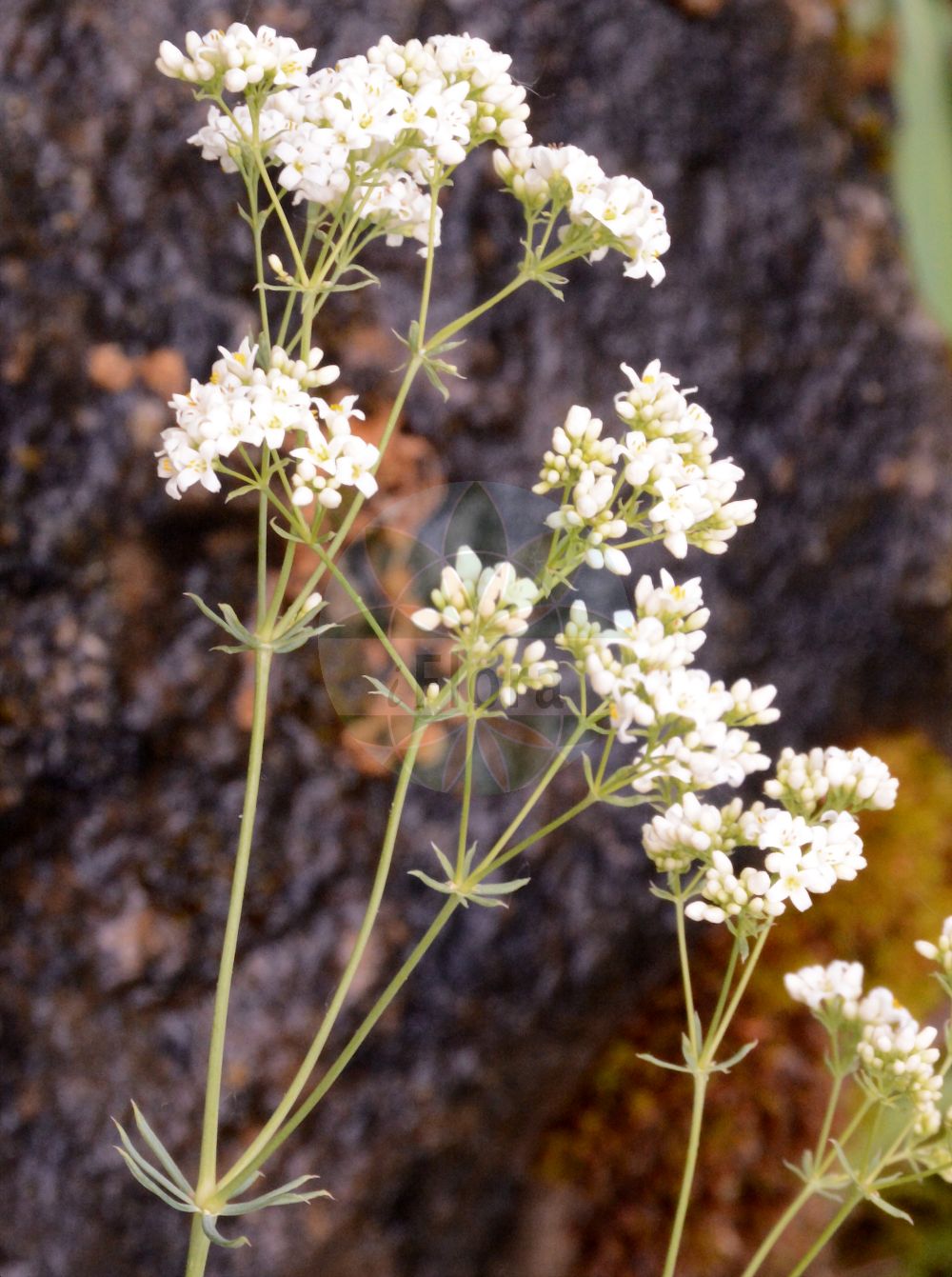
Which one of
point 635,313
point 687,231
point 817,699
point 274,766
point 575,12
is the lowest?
point 274,766

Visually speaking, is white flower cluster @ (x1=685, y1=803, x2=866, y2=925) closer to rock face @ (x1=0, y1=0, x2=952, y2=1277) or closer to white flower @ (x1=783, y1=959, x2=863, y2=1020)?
white flower @ (x1=783, y1=959, x2=863, y2=1020)

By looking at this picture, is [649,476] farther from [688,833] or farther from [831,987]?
[831,987]

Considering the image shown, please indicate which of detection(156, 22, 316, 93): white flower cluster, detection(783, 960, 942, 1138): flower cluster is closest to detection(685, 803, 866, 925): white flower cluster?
detection(783, 960, 942, 1138): flower cluster

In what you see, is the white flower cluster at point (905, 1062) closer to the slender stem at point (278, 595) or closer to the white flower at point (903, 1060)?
the white flower at point (903, 1060)

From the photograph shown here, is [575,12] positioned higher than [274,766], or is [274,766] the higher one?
[575,12]

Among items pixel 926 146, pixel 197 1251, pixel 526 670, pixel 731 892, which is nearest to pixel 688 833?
pixel 731 892

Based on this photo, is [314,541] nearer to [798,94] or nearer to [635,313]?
→ [635,313]

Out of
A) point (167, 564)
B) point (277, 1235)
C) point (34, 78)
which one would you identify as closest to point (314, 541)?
point (167, 564)
